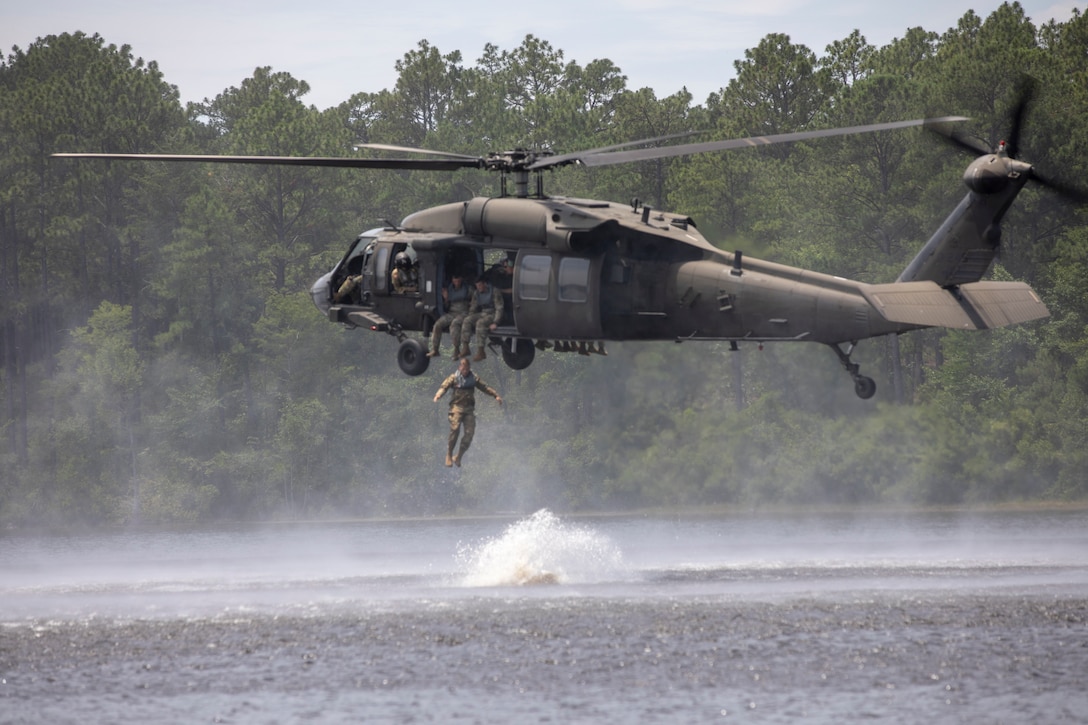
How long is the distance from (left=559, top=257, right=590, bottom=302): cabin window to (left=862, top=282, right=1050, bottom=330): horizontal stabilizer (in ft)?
19.2

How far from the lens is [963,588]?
47.4m

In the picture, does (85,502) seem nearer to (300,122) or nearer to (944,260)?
(300,122)

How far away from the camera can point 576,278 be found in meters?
35.9

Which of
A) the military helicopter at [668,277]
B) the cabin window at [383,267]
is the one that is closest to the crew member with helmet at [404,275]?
the cabin window at [383,267]

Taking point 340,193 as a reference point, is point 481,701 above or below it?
below

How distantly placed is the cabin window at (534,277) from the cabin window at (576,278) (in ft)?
1.30

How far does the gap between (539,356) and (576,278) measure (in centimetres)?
6352

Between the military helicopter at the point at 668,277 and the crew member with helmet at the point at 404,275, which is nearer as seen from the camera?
the military helicopter at the point at 668,277

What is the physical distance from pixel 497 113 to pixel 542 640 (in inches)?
2942

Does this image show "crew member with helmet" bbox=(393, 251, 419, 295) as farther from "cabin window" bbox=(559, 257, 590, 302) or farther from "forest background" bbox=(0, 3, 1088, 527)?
"forest background" bbox=(0, 3, 1088, 527)

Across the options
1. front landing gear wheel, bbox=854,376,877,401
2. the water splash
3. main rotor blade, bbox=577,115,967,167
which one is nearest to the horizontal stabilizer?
front landing gear wheel, bbox=854,376,877,401

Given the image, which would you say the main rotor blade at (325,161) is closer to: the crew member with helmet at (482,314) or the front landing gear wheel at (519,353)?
the crew member with helmet at (482,314)

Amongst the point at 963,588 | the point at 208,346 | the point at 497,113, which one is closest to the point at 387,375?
the point at 208,346

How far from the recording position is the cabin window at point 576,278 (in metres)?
35.9
